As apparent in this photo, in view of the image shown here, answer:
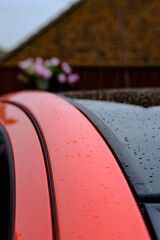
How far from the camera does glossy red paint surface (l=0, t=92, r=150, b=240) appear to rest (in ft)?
1.66

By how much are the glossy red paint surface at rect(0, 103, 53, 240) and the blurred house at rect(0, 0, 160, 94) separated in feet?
24.4

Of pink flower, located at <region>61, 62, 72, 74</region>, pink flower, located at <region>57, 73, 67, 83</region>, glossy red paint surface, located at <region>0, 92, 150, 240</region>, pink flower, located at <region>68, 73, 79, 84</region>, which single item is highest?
pink flower, located at <region>61, 62, 72, 74</region>

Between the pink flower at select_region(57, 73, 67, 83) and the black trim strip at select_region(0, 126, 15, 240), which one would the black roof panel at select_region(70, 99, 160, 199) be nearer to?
the black trim strip at select_region(0, 126, 15, 240)

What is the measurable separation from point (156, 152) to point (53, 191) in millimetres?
259

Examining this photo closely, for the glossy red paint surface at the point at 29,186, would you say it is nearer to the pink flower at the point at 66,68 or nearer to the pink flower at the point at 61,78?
the pink flower at the point at 61,78

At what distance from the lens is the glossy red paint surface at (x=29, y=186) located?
1.82ft

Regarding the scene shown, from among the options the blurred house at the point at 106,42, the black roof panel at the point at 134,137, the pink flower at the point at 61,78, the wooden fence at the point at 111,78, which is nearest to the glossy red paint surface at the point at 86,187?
the black roof panel at the point at 134,137

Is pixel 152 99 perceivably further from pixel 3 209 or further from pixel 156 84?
pixel 156 84

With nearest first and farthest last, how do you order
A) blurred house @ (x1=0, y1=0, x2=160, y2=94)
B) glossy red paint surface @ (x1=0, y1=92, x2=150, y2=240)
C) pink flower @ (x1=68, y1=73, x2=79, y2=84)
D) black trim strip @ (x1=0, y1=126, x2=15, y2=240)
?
glossy red paint surface @ (x1=0, y1=92, x2=150, y2=240), black trim strip @ (x1=0, y1=126, x2=15, y2=240), blurred house @ (x1=0, y1=0, x2=160, y2=94), pink flower @ (x1=68, y1=73, x2=79, y2=84)

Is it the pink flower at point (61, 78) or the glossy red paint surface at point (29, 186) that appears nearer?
the glossy red paint surface at point (29, 186)

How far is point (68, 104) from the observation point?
0.94 metres

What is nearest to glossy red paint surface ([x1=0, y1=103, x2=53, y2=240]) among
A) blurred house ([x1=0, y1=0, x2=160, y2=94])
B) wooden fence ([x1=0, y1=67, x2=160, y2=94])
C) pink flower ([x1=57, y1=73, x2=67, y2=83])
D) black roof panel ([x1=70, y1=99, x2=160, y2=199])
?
black roof panel ([x1=70, y1=99, x2=160, y2=199])

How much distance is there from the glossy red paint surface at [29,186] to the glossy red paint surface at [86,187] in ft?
0.09

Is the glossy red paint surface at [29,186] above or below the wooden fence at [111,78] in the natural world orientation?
below
